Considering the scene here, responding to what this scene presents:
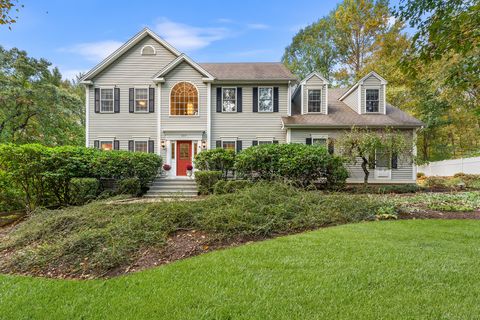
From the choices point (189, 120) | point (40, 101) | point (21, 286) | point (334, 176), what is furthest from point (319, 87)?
point (40, 101)

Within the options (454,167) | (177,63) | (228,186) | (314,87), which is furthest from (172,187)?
(454,167)

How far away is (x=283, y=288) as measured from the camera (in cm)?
288

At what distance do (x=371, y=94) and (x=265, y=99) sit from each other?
18.6 feet

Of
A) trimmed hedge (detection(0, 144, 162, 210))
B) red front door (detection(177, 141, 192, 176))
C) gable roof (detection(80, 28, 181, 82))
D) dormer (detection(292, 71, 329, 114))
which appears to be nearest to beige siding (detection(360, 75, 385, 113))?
dormer (detection(292, 71, 329, 114))

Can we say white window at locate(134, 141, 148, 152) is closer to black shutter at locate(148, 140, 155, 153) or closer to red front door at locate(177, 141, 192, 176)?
black shutter at locate(148, 140, 155, 153)

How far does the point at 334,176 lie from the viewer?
36.3 ft

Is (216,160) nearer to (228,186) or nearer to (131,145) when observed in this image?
(228,186)

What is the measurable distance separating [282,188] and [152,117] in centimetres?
911

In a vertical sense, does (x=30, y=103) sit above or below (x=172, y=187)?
above

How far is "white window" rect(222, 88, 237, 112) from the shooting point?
45.1 ft

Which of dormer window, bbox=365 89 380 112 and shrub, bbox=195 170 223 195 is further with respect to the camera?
dormer window, bbox=365 89 380 112

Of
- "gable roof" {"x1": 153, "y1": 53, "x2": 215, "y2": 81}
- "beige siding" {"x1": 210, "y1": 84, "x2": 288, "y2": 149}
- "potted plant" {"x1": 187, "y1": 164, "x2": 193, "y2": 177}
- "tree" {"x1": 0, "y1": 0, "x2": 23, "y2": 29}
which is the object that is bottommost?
"potted plant" {"x1": 187, "y1": 164, "x2": 193, "y2": 177}

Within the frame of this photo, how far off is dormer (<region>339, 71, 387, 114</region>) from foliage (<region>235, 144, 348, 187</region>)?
4863mm

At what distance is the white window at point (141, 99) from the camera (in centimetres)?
1370
